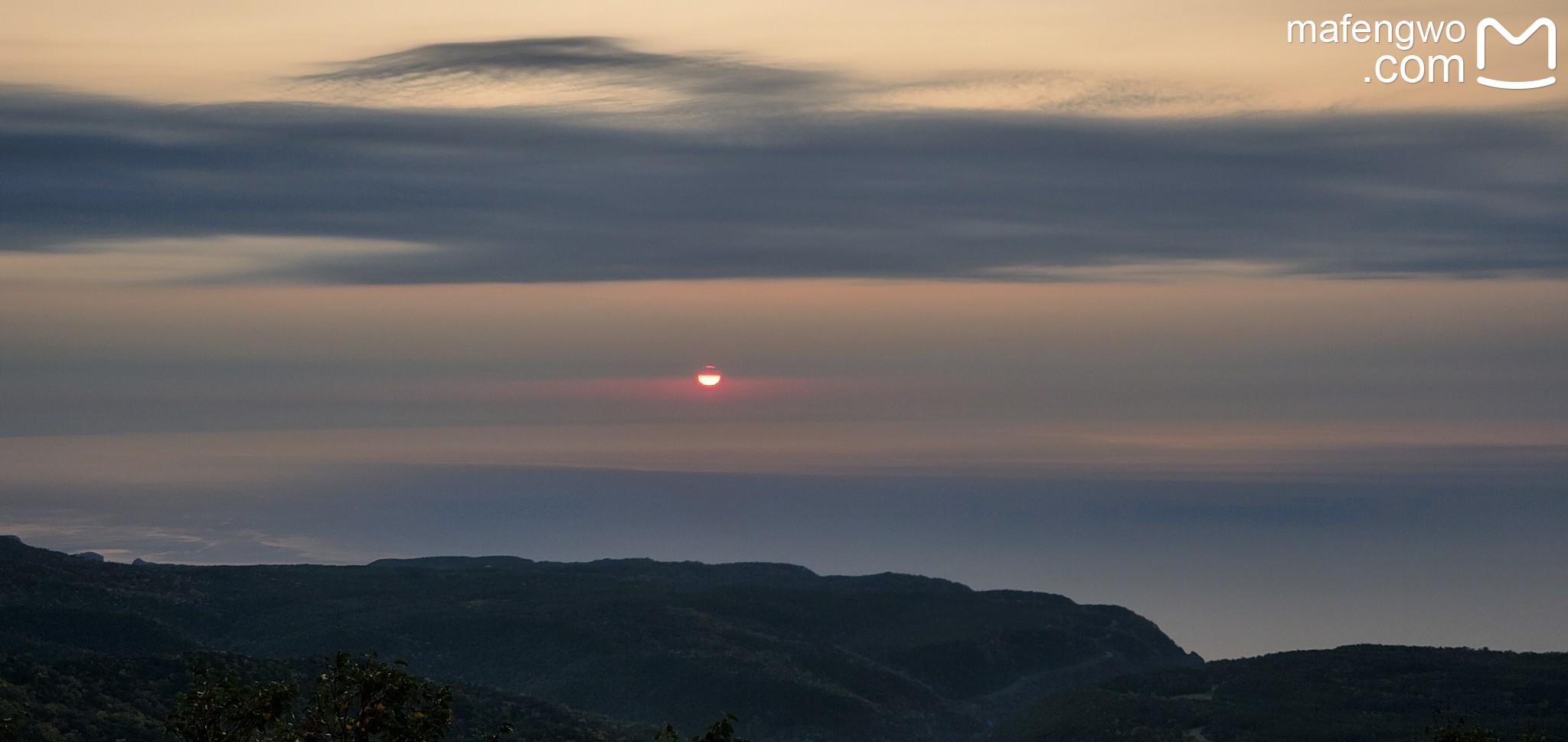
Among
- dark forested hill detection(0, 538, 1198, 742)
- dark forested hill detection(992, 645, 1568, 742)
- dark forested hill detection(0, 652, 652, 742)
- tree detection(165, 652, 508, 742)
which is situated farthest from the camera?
dark forested hill detection(0, 538, 1198, 742)

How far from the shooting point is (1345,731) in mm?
80000

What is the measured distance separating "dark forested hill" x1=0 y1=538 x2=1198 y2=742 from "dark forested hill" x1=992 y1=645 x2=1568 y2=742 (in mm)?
17536

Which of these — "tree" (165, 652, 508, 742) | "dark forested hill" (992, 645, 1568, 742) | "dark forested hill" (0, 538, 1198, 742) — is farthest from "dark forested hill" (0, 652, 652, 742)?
"dark forested hill" (992, 645, 1568, 742)

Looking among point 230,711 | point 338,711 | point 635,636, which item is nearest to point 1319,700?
point 635,636

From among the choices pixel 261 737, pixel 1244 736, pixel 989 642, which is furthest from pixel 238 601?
pixel 261 737

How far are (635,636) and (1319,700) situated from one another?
58.0m

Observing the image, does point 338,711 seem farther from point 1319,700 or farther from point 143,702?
point 1319,700

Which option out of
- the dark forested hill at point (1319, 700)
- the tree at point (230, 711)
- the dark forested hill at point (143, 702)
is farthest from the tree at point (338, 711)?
the dark forested hill at point (1319, 700)

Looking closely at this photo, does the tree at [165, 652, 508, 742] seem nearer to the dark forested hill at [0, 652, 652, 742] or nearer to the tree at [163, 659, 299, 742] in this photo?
the tree at [163, 659, 299, 742]

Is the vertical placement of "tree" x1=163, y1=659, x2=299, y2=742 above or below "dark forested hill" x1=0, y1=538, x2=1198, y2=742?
below

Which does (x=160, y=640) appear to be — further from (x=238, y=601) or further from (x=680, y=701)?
(x=680, y=701)

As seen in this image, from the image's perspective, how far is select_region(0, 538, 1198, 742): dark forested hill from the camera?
106 m

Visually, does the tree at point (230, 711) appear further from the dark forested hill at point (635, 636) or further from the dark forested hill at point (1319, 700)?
the dark forested hill at point (635, 636)

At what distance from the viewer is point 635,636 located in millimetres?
122500
